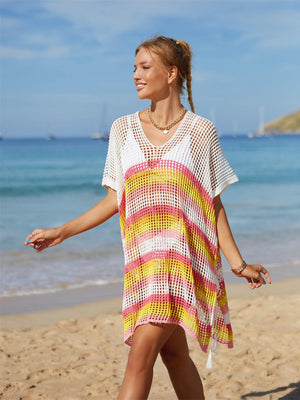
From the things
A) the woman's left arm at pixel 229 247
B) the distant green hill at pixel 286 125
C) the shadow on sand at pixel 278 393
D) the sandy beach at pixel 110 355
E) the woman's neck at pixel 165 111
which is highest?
the distant green hill at pixel 286 125

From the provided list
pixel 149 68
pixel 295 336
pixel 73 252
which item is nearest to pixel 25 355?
pixel 295 336

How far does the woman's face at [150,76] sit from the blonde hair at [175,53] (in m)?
0.03

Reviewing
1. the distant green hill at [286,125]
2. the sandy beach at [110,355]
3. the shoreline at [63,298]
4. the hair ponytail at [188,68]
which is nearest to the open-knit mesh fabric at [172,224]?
the hair ponytail at [188,68]

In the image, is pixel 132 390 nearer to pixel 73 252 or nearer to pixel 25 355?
pixel 25 355

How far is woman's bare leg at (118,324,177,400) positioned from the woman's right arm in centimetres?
59

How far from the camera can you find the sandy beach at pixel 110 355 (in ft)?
14.0

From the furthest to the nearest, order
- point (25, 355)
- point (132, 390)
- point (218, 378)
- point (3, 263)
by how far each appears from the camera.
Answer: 1. point (3, 263)
2. point (25, 355)
3. point (218, 378)
4. point (132, 390)

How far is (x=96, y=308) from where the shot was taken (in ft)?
21.7

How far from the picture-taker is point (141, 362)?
247 centimetres

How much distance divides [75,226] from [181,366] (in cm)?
83

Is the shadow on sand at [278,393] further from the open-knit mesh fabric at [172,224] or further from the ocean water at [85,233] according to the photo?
the ocean water at [85,233]

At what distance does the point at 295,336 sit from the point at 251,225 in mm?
7985

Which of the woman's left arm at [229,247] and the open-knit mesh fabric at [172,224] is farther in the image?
the woman's left arm at [229,247]

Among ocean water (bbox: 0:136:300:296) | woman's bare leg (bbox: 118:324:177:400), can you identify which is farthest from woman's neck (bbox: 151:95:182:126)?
ocean water (bbox: 0:136:300:296)
